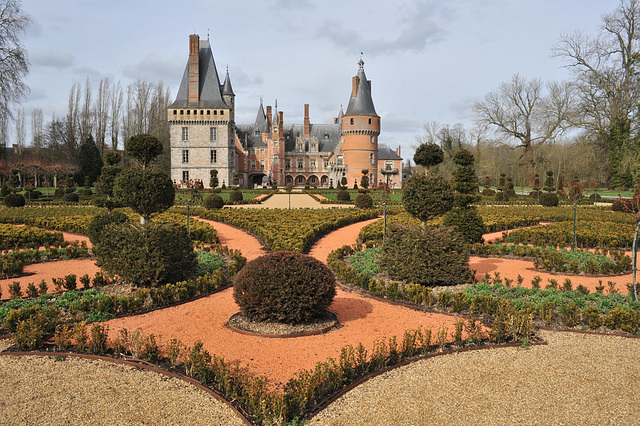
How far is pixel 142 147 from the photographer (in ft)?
30.5

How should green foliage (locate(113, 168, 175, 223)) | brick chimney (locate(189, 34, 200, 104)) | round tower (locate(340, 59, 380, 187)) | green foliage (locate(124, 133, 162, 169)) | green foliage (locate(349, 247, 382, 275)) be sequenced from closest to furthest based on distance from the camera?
1. green foliage (locate(113, 168, 175, 223))
2. green foliage (locate(349, 247, 382, 275))
3. green foliage (locate(124, 133, 162, 169))
4. brick chimney (locate(189, 34, 200, 104))
5. round tower (locate(340, 59, 380, 187))

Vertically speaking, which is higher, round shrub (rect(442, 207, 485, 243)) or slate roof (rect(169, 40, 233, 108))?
slate roof (rect(169, 40, 233, 108))

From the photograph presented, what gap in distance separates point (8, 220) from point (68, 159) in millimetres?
40001

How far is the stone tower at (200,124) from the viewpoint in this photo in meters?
43.2

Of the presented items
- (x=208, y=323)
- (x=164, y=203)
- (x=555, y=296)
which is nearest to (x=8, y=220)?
(x=164, y=203)

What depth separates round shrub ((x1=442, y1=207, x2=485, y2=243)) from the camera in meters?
11.6

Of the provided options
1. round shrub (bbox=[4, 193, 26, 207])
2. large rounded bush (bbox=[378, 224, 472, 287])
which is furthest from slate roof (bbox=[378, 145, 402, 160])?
large rounded bush (bbox=[378, 224, 472, 287])

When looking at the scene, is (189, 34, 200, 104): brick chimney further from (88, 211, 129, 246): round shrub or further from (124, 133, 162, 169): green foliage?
(124, 133, 162, 169): green foliage

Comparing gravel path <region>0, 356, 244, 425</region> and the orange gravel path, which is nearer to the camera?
gravel path <region>0, 356, 244, 425</region>

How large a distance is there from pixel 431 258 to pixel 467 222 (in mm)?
4646

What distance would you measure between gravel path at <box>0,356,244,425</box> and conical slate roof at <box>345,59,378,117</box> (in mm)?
44801

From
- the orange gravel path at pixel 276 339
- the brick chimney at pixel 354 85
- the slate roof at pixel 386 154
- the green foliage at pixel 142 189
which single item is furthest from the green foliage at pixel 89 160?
the orange gravel path at pixel 276 339

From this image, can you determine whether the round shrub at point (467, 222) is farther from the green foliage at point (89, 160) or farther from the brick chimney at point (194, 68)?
the green foliage at point (89, 160)

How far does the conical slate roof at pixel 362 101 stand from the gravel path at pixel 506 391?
43.9 meters
